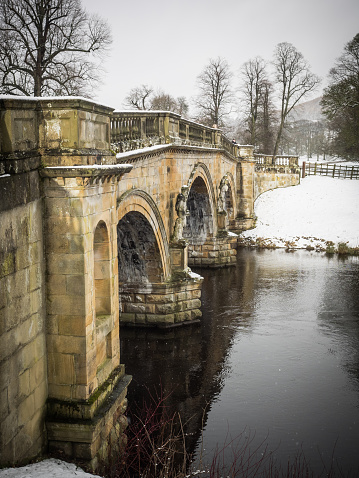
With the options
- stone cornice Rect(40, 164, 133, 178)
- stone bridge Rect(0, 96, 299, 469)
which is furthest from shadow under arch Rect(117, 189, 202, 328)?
stone cornice Rect(40, 164, 133, 178)

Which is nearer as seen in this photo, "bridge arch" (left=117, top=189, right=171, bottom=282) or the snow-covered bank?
"bridge arch" (left=117, top=189, right=171, bottom=282)

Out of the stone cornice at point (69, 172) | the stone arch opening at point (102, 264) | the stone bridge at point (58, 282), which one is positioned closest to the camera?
the stone bridge at point (58, 282)

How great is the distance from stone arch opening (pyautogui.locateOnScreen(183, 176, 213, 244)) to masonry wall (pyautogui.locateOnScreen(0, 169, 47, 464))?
52.1 feet

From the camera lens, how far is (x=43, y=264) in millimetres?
7270

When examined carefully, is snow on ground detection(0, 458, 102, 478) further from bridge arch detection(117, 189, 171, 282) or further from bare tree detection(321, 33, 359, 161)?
bare tree detection(321, 33, 359, 161)

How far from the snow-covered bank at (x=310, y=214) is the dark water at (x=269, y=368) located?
810 cm

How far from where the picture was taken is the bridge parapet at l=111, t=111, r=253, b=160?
11.1m

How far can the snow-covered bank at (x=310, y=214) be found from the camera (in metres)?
29.8

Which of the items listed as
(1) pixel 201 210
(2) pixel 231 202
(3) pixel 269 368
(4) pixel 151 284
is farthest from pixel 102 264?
(2) pixel 231 202

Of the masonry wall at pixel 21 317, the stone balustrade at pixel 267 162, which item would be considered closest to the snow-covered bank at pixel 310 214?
the stone balustrade at pixel 267 162

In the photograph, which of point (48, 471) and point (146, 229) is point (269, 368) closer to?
point (146, 229)

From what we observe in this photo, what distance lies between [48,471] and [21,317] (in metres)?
1.88

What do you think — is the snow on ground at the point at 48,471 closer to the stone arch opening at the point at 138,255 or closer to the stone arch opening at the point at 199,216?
the stone arch opening at the point at 138,255

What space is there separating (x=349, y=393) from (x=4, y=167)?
9.42m
